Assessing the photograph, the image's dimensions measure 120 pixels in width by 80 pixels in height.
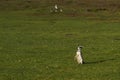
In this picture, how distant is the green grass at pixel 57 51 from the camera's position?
21891mm

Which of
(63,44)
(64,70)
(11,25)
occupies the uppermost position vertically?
(64,70)

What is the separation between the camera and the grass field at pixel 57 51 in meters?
21.9

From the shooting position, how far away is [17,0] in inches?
3570

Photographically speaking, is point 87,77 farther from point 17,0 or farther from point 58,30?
point 17,0

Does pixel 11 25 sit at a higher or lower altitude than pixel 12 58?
lower

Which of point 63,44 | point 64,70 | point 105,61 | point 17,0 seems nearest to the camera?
point 64,70

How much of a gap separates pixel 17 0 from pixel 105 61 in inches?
2632

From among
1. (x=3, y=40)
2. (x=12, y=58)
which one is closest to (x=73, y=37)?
(x=3, y=40)

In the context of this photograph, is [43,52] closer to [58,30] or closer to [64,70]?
[64,70]

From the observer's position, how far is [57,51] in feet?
97.1

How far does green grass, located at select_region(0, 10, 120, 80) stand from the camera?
2189 cm

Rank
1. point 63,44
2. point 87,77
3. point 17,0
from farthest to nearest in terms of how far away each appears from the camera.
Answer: point 17,0, point 63,44, point 87,77

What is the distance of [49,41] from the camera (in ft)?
116

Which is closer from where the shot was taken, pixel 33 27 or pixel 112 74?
pixel 112 74
